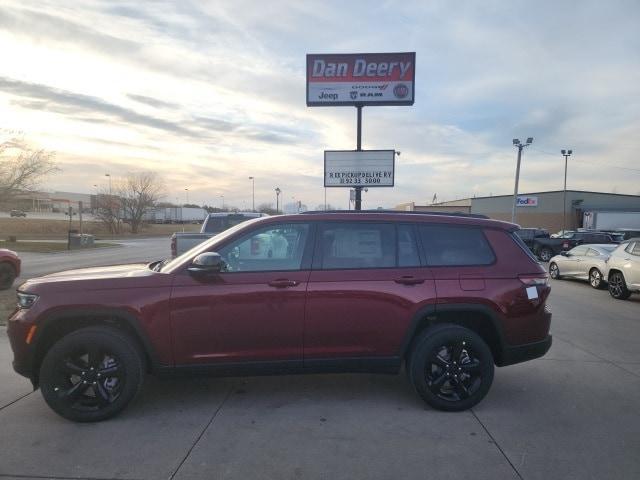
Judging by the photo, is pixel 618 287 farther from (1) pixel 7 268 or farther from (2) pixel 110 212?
(2) pixel 110 212

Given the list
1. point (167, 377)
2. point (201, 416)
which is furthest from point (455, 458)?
point (167, 377)

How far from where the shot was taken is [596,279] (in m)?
13.0

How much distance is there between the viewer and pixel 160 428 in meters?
3.71

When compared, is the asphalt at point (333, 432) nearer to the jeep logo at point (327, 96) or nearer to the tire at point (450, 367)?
the tire at point (450, 367)

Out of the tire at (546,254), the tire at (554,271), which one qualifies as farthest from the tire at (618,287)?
the tire at (546,254)

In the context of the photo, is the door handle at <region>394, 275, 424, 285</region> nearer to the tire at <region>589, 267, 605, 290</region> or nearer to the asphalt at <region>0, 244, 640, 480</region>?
the asphalt at <region>0, 244, 640, 480</region>

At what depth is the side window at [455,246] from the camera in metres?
4.23

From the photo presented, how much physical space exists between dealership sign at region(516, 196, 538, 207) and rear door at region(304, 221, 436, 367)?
186 feet

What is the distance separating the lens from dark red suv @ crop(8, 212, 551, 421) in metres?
3.81

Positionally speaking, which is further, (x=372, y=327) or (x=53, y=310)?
(x=372, y=327)

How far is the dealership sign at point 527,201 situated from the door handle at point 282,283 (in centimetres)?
5730

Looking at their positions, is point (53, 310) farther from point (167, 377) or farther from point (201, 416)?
point (201, 416)

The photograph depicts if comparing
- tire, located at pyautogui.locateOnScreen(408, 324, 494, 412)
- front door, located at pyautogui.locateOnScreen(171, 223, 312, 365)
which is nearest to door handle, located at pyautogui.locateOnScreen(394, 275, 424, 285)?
tire, located at pyautogui.locateOnScreen(408, 324, 494, 412)

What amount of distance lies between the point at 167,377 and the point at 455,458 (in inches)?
96.4
